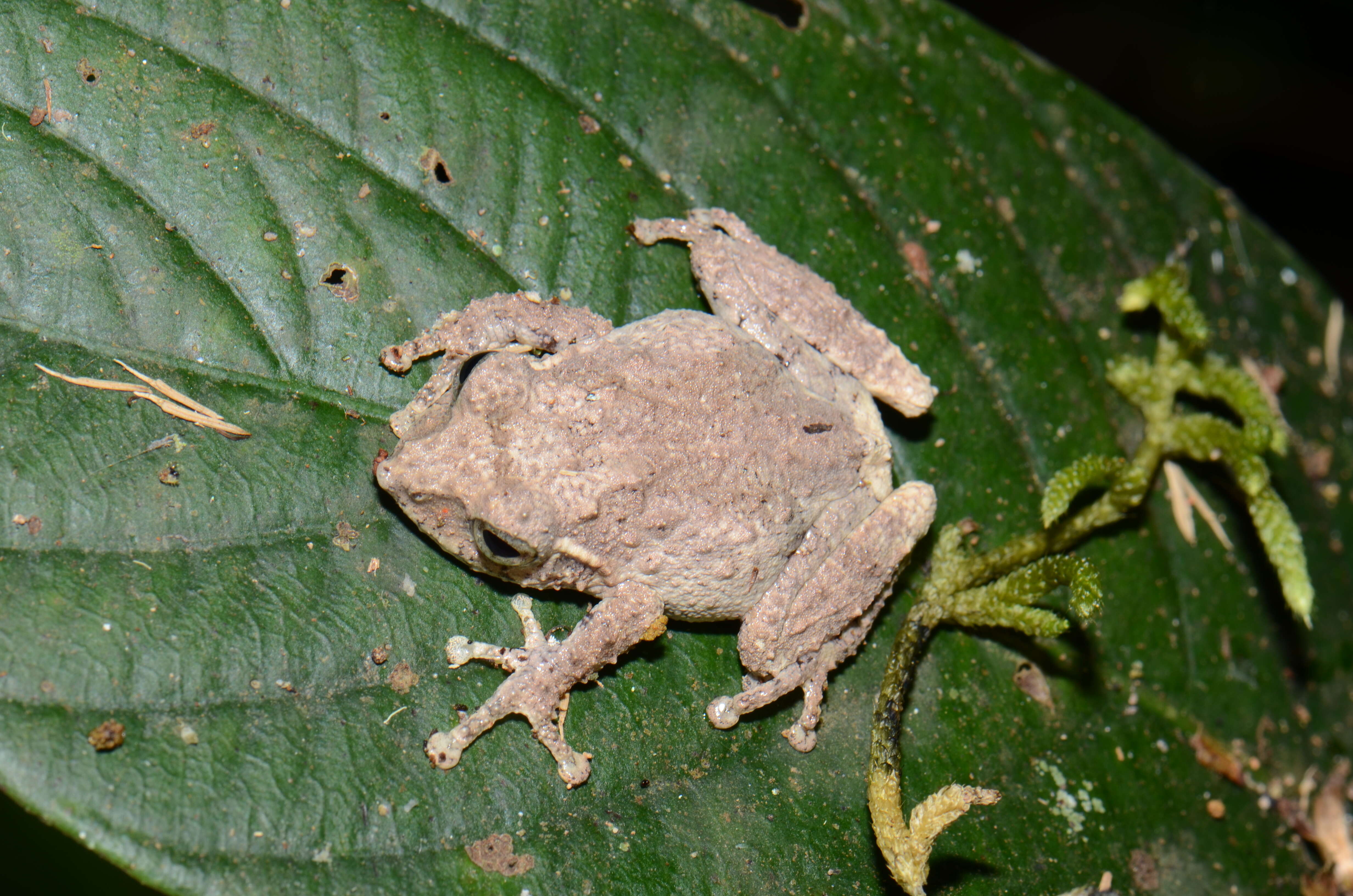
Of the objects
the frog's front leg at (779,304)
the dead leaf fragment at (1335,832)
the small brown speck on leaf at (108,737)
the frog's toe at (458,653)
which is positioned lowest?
the small brown speck on leaf at (108,737)

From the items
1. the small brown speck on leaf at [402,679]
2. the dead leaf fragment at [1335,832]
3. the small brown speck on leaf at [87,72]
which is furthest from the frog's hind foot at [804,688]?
the small brown speck on leaf at [87,72]

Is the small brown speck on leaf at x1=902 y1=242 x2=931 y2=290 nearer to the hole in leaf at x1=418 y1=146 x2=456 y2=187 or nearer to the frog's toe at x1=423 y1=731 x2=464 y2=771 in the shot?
the hole in leaf at x1=418 y1=146 x2=456 y2=187

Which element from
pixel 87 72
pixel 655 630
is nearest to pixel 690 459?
pixel 655 630

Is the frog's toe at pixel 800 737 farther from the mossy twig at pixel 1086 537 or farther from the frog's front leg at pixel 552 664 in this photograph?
the frog's front leg at pixel 552 664

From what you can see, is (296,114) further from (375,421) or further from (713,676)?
(713,676)

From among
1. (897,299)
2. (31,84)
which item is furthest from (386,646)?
(897,299)
